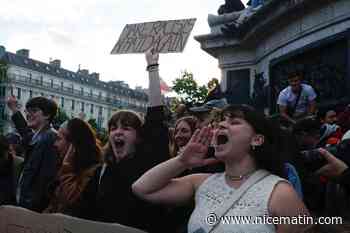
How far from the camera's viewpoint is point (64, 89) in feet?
333

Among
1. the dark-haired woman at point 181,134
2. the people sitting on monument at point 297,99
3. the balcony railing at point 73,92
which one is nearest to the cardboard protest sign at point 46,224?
the dark-haired woman at point 181,134

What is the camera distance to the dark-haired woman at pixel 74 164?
389cm

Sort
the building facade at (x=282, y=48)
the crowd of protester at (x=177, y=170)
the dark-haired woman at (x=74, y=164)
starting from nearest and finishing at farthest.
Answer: the crowd of protester at (x=177, y=170), the dark-haired woman at (x=74, y=164), the building facade at (x=282, y=48)

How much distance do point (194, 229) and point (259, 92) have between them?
951cm

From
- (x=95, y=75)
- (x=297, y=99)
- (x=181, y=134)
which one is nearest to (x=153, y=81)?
(x=181, y=134)

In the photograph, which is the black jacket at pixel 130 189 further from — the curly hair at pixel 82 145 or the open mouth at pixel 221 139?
the open mouth at pixel 221 139

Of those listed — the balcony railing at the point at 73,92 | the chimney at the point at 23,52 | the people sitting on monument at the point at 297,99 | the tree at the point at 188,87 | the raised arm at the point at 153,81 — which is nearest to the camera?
the raised arm at the point at 153,81

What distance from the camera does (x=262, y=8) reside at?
11.2m

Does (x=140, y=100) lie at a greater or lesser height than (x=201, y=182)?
greater

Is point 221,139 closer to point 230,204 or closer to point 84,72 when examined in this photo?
point 230,204

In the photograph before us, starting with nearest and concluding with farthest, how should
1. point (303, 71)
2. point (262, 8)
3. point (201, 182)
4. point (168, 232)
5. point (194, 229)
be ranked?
point (194, 229) < point (201, 182) < point (168, 232) < point (303, 71) < point (262, 8)

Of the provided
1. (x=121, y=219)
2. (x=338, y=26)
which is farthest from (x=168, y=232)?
(x=338, y=26)

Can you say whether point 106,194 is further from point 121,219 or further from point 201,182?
point 201,182

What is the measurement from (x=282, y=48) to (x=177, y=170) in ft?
29.0
